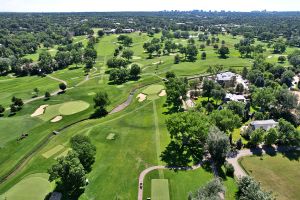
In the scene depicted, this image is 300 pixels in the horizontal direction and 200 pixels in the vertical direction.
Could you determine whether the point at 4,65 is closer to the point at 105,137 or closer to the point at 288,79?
the point at 105,137

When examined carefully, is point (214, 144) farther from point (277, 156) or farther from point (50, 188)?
point (50, 188)

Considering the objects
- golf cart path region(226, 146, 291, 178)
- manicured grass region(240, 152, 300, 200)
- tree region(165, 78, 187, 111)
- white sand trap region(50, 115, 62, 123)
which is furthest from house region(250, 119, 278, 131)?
white sand trap region(50, 115, 62, 123)

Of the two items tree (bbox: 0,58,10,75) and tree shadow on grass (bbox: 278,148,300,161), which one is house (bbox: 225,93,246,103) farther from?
tree (bbox: 0,58,10,75)

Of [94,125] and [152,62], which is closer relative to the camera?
[94,125]

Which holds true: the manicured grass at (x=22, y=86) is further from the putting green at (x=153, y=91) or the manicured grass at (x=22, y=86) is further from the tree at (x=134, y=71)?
the putting green at (x=153, y=91)

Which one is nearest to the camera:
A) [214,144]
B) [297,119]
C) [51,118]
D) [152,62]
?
[214,144]

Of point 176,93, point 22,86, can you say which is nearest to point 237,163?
point 176,93

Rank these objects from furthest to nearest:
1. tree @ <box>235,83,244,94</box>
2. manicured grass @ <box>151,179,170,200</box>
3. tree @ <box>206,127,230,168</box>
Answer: tree @ <box>235,83,244,94</box>
tree @ <box>206,127,230,168</box>
manicured grass @ <box>151,179,170,200</box>

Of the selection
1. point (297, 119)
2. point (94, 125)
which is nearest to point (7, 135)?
point (94, 125)
